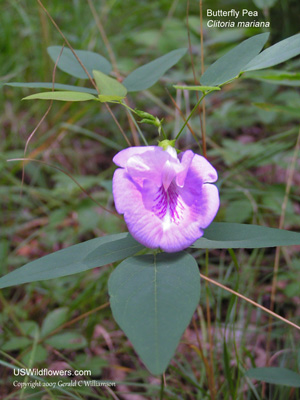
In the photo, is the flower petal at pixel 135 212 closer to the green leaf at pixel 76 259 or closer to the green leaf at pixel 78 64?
the green leaf at pixel 76 259

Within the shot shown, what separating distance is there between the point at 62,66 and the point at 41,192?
41.1 inches

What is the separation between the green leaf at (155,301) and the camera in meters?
0.53

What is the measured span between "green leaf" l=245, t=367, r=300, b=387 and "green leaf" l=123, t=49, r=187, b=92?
2.30ft

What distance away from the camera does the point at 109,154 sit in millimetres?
2404

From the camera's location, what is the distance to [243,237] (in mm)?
714

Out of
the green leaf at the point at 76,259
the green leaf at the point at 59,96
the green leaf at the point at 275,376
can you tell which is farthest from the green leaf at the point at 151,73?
the green leaf at the point at 275,376

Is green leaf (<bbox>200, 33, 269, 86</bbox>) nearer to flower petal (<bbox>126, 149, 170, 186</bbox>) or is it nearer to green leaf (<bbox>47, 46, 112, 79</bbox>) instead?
flower petal (<bbox>126, 149, 170, 186</bbox>)

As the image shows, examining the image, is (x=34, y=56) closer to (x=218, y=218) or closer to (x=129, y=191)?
(x=218, y=218)

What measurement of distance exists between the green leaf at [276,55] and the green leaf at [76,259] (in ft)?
1.30

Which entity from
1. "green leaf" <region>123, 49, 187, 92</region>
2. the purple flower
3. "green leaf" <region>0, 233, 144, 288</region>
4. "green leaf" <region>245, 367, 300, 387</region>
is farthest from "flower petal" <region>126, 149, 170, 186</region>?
"green leaf" <region>245, 367, 300, 387</region>

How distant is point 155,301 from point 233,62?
50cm

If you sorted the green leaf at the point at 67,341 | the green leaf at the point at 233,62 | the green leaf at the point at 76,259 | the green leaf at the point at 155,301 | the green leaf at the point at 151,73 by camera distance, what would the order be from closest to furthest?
1. the green leaf at the point at 155,301
2. the green leaf at the point at 76,259
3. the green leaf at the point at 233,62
4. the green leaf at the point at 151,73
5. the green leaf at the point at 67,341

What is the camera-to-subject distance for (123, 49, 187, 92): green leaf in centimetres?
94

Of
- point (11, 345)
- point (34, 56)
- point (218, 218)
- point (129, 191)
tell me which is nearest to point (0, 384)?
point (11, 345)
